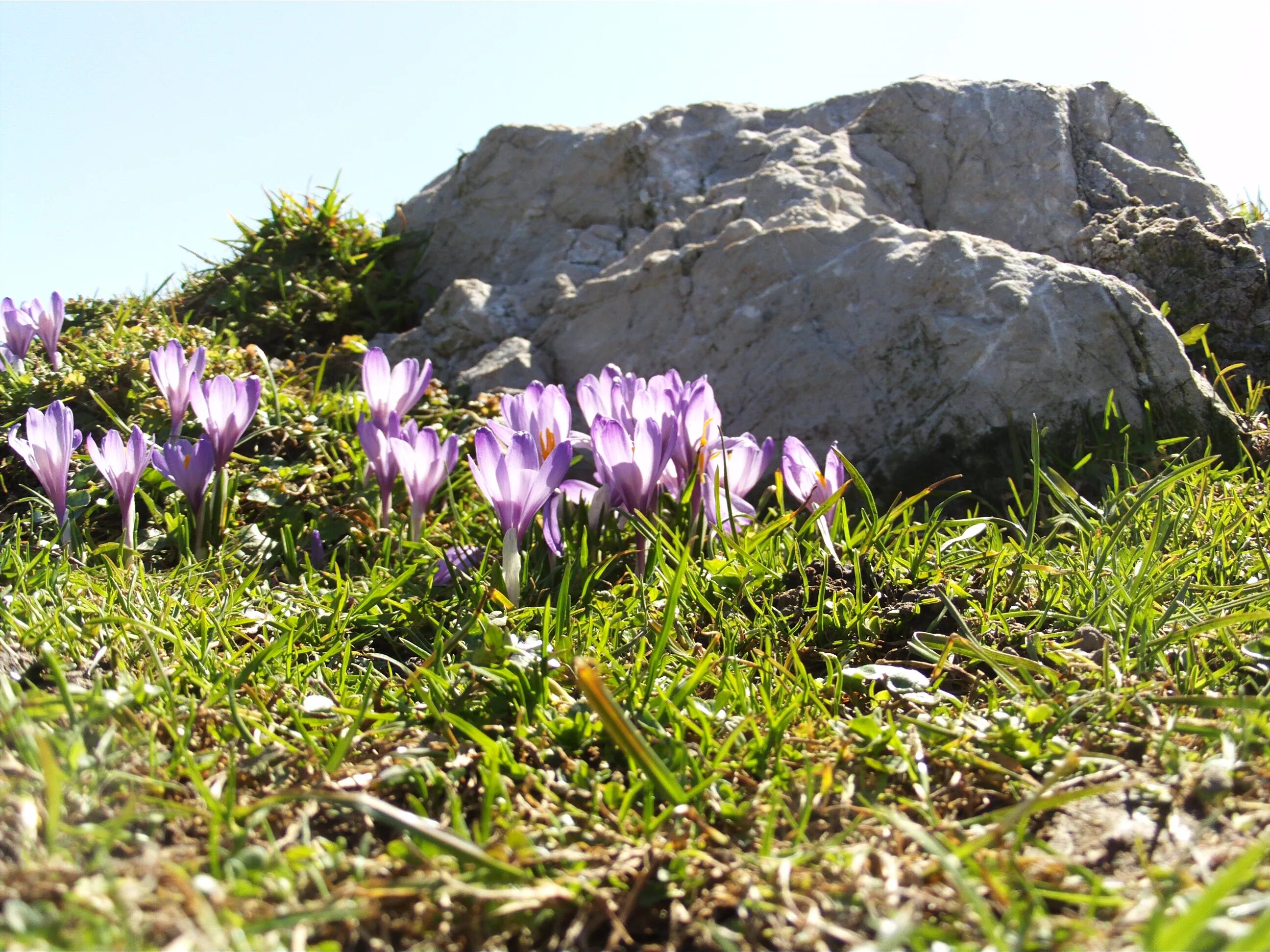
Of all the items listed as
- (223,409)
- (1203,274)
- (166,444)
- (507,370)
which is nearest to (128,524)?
(166,444)

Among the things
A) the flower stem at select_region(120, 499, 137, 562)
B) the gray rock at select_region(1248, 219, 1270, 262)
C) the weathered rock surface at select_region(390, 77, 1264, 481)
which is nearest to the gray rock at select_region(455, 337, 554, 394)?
the weathered rock surface at select_region(390, 77, 1264, 481)

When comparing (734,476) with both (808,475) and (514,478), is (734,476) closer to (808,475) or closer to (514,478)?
(808,475)

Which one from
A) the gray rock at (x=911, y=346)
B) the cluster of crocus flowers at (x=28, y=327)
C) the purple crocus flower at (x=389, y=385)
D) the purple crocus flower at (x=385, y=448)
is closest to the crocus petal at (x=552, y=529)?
the purple crocus flower at (x=385, y=448)

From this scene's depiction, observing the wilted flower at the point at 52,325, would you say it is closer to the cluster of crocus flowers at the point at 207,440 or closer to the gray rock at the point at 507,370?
→ the cluster of crocus flowers at the point at 207,440

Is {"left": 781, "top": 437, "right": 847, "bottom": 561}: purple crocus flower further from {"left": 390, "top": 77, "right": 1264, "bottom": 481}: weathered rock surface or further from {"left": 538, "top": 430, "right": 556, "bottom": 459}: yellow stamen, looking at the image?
{"left": 390, "top": 77, "right": 1264, "bottom": 481}: weathered rock surface

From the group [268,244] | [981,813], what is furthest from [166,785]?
[268,244]
